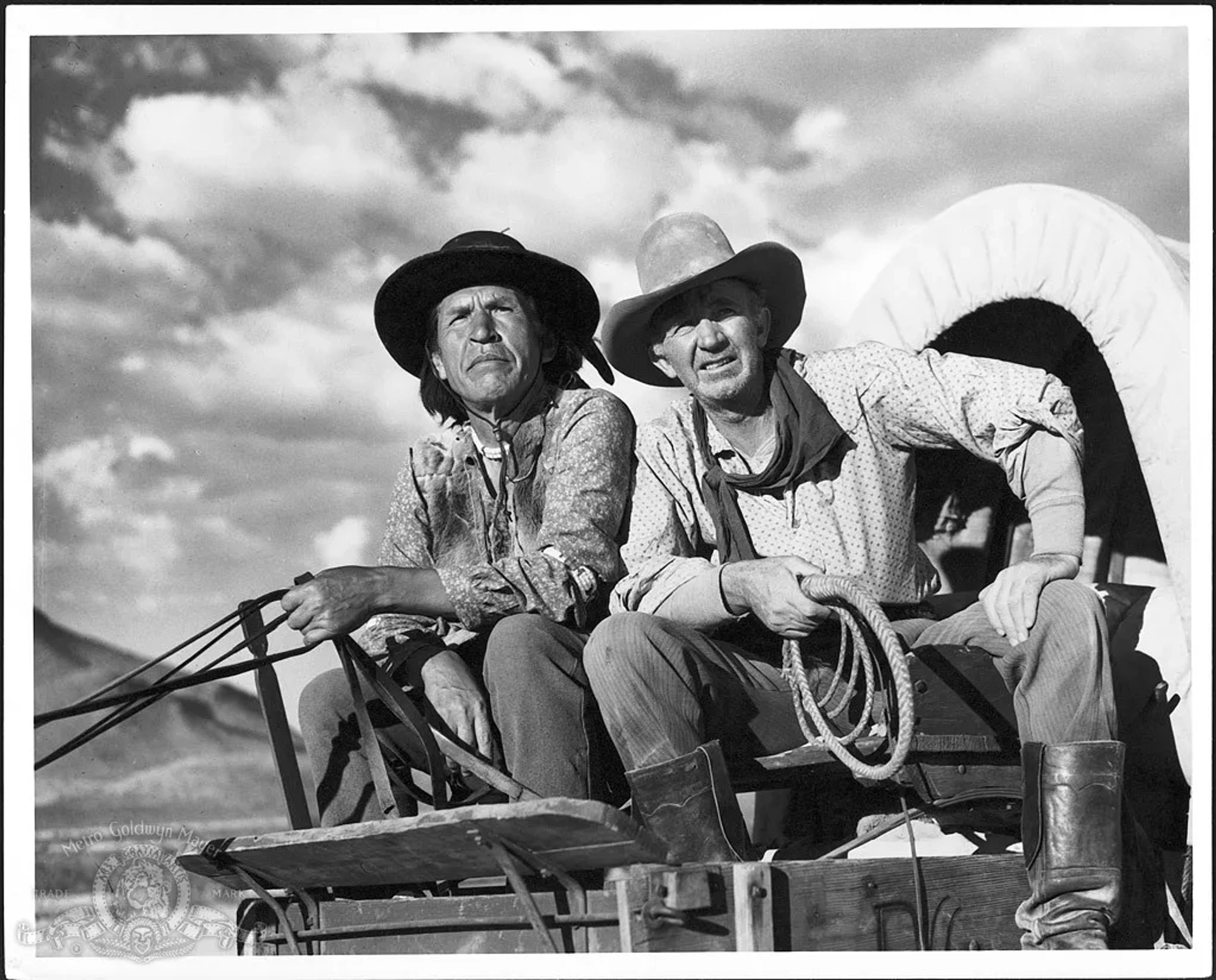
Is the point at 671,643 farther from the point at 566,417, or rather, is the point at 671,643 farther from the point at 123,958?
the point at 123,958

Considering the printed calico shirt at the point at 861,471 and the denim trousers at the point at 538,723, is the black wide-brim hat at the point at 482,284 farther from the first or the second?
the denim trousers at the point at 538,723

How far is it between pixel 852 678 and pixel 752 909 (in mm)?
552

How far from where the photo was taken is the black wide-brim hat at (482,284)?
3988 millimetres

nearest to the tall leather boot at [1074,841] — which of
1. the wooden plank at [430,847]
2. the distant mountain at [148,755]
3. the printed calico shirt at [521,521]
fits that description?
the wooden plank at [430,847]

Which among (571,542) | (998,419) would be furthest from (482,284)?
(998,419)

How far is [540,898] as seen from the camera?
9.75ft

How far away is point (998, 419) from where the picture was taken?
345 cm

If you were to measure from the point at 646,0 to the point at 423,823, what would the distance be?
2034mm

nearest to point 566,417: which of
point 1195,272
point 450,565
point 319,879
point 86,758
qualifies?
point 450,565

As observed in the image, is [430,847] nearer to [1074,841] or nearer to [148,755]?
[1074,841]

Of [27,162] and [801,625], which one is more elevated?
[27,162]

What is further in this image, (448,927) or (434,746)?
(434,746)

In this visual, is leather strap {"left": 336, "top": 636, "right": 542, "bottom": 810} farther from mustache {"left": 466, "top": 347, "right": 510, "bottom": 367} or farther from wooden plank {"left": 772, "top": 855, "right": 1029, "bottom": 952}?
mustache {"left": 466, "top": 347, "right": 510, "bottom": 367}

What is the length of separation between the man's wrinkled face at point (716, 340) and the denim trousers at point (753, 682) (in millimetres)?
614
